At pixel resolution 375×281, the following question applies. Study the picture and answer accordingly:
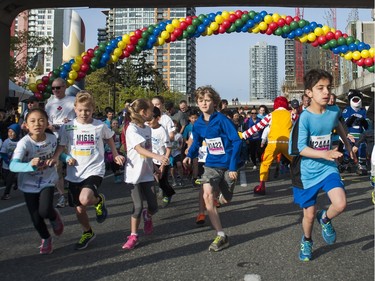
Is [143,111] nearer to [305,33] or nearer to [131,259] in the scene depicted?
[131,259]

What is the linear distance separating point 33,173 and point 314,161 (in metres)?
2.90

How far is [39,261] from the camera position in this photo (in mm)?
4234

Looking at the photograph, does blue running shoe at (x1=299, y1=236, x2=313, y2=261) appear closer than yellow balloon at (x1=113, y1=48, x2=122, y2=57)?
Yes

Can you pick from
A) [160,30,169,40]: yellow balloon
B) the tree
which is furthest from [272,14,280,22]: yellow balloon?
the tree

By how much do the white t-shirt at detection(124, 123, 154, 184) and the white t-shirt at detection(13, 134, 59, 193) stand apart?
0.87 m

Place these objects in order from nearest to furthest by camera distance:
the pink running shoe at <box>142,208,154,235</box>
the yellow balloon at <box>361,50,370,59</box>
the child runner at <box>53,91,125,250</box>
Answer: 1. the child runner at <box>53,91,125,250</box>
2. the pink running shoe at <box>142,208,154,235</box>
3. the yellow balloon at <box>361,50,370,59</box>

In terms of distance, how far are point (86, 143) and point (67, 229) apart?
151 cm

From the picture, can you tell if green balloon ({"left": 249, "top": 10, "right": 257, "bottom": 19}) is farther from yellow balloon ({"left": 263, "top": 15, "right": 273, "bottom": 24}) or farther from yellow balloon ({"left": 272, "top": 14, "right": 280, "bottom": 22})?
yellow balloon ({"left": 272, "top": 14, "right": 280, "bottom": 22})

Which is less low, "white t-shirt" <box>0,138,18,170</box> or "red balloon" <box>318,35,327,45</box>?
"red balloon" <box>318,35,327,45</box>

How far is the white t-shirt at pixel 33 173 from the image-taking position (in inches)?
175

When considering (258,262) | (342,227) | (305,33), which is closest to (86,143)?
(258,262)

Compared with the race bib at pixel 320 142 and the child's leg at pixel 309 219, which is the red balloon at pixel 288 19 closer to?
the race bib at pixel 320 142

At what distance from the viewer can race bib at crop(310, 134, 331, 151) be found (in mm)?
4227

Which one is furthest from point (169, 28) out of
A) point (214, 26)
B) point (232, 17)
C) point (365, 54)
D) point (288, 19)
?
point (365, 54)
